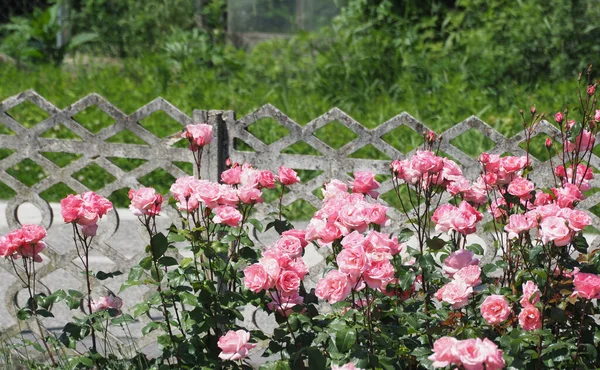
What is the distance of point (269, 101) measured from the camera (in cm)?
902

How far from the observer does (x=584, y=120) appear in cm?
316

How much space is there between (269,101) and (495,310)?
639 centimetres

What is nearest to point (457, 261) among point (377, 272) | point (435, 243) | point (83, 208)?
point (435, 243)

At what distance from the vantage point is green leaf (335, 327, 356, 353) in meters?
2.76

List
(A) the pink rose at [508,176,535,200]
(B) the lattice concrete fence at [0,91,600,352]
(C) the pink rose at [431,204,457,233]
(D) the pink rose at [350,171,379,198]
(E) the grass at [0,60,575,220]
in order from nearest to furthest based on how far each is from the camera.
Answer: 1. (C) the pink rose at [431,204,457,233]
2. (A) the pink rose at [508,176,535,200]
3. (D) the pink rose at [350,171,379,198]
4. (B) the lattice concrete fence at [0,91,600,352]
5. (E) the grass at [0,60,575,220]

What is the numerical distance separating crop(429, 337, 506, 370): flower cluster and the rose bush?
0.85 feet

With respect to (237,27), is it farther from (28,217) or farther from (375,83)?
(28,217)

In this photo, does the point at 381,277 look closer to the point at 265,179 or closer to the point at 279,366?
the point at 279,366

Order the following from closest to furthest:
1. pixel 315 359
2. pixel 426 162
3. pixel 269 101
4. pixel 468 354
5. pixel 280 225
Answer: pixel 468 354 < pixel 315 359 < pixel 426 162 < pixel 280 225 < pixel 269 101

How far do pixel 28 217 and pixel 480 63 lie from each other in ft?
14.6

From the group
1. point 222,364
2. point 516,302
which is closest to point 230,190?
point 222,364

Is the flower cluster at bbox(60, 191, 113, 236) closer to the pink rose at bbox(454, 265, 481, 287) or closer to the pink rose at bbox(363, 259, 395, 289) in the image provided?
the pink rose at bbox(363, 259, 395, 289)

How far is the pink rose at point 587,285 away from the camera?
2.71 metres

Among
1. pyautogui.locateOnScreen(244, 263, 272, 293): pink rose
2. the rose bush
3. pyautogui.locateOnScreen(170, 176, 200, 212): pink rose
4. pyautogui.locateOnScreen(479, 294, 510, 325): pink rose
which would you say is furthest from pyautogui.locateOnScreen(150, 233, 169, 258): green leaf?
pyautogui.locateOnScreen(479, 294, 510, 325): pink rose
